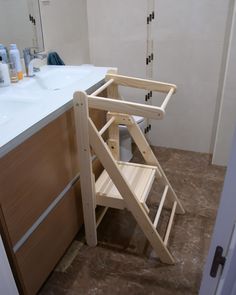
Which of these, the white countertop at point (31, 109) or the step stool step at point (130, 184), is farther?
the step stool step at point (130, 184)

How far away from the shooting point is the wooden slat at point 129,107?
1.22m

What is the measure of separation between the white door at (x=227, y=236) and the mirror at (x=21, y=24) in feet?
5.12

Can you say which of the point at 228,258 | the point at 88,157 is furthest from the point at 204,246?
the point at 228,258

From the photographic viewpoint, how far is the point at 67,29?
2.18 meters

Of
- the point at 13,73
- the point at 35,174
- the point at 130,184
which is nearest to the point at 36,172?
the point at 35,174

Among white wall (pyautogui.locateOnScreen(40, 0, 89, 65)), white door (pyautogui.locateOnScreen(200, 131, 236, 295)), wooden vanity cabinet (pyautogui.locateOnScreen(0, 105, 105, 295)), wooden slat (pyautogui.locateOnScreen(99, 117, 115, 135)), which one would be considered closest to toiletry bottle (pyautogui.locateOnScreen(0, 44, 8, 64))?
white wall (pyautogui.locateOnScreen(40, 0, 89, 65))

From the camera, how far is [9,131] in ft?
3.36

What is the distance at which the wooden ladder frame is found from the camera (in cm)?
126

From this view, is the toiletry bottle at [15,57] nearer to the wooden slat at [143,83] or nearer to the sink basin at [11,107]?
the sink basin at [11,107]

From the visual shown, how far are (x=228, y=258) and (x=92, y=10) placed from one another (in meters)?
2.44

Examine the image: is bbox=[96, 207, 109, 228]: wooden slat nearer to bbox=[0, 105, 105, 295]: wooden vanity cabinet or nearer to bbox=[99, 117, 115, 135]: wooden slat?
bbox=[0, 105, 105, 295]: wooden vanity cabinet

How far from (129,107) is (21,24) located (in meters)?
0.99

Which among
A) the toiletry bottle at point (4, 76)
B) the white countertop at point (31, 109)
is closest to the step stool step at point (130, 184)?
the white countertop at point (31, 109)

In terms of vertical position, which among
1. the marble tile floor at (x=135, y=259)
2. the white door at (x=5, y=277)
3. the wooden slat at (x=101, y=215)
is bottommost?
the marble tile floor at (x=135, y=259)
